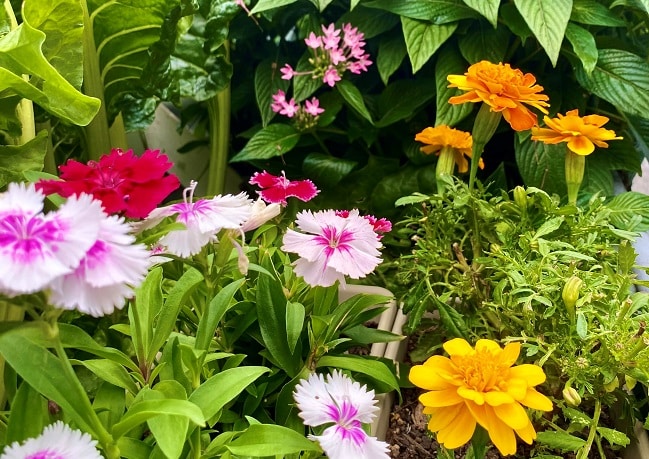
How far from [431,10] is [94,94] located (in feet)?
1.91

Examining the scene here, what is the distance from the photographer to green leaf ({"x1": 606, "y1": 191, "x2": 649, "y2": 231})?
78 cm

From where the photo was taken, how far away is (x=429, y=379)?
1.53 feet

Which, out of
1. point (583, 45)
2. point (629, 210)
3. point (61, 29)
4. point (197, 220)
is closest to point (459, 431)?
point (197, 220)

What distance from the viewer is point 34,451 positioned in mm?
324

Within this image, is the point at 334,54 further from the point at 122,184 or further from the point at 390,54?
the point at 122,184

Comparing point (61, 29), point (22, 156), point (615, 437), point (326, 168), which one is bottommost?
point (615, 437)

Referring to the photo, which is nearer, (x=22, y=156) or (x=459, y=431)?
(x=459, y=431)

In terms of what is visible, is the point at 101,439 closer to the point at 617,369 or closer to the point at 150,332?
the point at 150,332

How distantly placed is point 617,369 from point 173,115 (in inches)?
45.8

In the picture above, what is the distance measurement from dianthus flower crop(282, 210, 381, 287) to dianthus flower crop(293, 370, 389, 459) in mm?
82

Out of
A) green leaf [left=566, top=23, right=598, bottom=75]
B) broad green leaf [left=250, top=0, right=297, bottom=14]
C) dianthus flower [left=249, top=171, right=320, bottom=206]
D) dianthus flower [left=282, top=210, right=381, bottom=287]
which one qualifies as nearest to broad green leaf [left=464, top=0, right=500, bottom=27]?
green leaf [left=566, top=23, right=598, bottom=75]

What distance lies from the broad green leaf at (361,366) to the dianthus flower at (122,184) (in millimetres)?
240

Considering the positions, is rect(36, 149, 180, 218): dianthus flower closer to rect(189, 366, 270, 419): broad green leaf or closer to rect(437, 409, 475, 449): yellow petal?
rect(189, 366, 270, 419): broad green leaf

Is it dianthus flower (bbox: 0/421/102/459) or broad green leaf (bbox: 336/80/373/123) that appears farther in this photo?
broad green leaf (bbox: 336/80/373/123)
